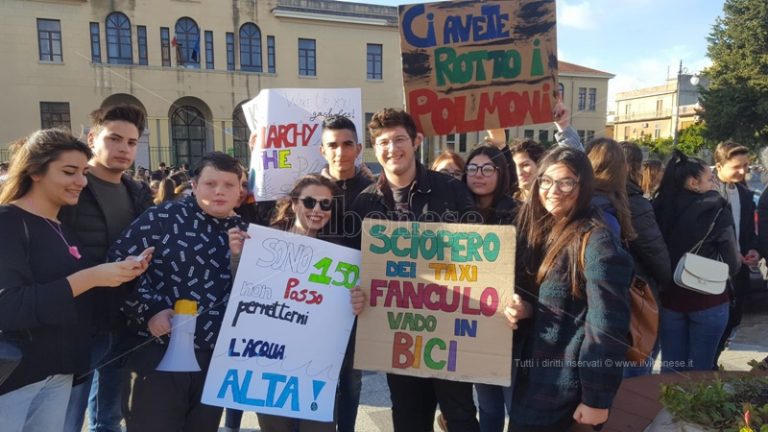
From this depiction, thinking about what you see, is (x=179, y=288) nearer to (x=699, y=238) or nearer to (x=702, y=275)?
(x=702, y=275)

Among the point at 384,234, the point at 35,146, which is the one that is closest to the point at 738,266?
the point at 384,234

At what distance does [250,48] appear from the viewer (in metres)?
29.2

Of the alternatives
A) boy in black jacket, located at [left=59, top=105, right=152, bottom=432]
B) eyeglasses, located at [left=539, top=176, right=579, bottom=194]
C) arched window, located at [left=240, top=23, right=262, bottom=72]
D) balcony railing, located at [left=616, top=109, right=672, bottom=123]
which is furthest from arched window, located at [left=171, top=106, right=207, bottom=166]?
balcony railing, located at [left=616, top=109, right=672, bottom=123]

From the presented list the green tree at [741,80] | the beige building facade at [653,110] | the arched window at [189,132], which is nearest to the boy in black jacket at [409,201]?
the arched window at [189,132]

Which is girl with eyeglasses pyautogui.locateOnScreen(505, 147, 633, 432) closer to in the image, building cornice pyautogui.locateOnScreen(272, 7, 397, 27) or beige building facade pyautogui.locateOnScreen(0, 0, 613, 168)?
beige building facade pyautogui.locateOnScreen(0, 0, 613, 168)

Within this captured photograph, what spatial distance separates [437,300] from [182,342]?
1.22 metres

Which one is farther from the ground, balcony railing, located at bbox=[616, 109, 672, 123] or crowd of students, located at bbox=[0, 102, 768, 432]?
balcony railing, located at bbox=[616, 109, 672, 123]

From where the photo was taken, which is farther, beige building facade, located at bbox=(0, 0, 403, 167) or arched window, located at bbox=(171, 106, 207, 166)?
arched window, located at bbox=(171, 106, 207, 166)

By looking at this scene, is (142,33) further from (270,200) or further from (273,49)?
(270,200)

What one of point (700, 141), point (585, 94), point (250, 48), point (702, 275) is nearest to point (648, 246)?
point (702, 275)

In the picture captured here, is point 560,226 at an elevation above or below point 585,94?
below

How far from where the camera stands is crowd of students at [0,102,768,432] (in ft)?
6.54

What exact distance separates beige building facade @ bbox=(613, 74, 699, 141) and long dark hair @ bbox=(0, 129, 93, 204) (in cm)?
5799

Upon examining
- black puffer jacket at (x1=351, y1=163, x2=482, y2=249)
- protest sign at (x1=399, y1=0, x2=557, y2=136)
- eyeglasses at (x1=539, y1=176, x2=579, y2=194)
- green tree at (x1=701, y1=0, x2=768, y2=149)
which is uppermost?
green tree at (x1=701, y1=0, x2=768, y2=149)
